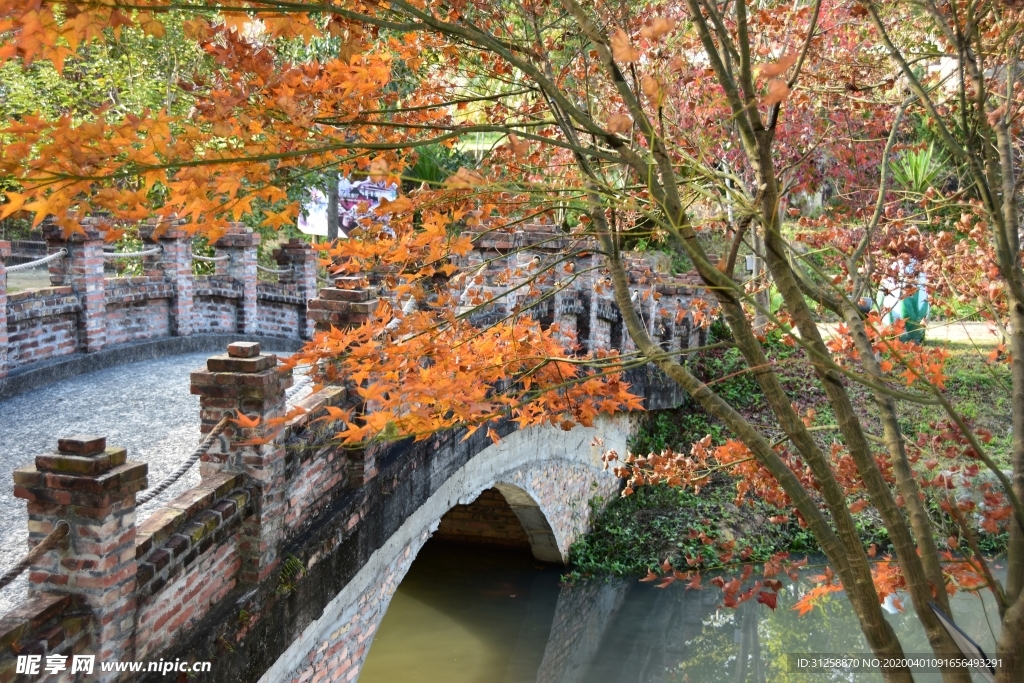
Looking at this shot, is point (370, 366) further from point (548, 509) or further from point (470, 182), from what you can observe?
point (548, 509)

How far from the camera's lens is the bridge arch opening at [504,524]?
1160 cm

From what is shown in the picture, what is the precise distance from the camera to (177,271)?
37.0 feet

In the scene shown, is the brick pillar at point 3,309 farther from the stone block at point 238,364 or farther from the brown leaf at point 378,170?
the brown leaf at point 378,170

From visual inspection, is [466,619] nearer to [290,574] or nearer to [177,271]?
[177,271]

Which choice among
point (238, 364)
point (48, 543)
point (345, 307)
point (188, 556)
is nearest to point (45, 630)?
point (48, 543)

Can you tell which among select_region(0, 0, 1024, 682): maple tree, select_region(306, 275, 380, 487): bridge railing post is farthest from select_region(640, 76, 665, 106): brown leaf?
select_region(306, 275, 380, 487): bridge railing post

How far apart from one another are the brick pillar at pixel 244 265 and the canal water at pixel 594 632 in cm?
426

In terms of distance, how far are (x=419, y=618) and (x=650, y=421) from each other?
5038 mm

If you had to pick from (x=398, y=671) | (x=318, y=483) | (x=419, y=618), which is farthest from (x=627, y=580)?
(x=318, y=483)

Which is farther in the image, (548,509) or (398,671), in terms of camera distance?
(548,509)

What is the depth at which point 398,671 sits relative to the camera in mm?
10289

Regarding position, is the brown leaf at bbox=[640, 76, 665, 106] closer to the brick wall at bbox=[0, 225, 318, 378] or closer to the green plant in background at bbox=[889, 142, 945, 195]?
the brick wall at bbox=[0, 225, 318, 378]

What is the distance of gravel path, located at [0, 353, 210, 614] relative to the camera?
539 cm

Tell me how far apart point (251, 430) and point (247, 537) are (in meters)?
0.58
